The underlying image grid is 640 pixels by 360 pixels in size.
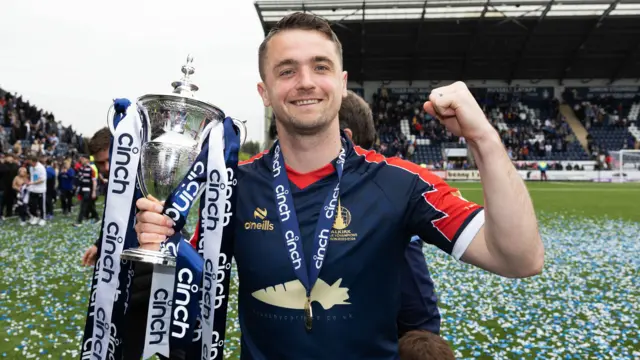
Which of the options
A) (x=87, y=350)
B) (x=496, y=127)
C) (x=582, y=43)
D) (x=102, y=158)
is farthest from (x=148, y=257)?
(x=496, y=127)

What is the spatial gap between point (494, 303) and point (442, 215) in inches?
187

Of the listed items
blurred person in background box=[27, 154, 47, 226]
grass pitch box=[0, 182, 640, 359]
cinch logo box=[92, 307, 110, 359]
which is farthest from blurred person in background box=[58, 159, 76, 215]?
cinch logo box=[92, 307, 110, 359]

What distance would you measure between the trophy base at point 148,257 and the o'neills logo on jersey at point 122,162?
16.8 inches

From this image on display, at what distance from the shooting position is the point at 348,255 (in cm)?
172

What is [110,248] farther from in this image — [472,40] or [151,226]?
[472,40]

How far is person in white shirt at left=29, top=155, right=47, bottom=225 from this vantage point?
12352 mm

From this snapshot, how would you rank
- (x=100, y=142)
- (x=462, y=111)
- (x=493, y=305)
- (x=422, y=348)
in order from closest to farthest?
(x=462, y=111) < (x=422, y=348) < (x=100, y=142) < (x=493, y=305)

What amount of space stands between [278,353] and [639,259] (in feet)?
28.5

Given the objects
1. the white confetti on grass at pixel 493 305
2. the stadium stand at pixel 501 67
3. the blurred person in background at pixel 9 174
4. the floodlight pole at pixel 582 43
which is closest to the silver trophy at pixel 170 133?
the white confetti on grass at pixel 493 305

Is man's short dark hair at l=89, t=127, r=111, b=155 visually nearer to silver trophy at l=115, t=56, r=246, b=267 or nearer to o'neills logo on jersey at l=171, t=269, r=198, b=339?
silver trophy at l=115, t=56, r=246, b=267

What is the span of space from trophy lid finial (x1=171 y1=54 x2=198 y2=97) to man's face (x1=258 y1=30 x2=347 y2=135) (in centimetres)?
38

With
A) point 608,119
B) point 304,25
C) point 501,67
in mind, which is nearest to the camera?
point 304,25

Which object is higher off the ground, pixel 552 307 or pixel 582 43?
pixel 582 43

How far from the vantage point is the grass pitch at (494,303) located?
14.7ft
